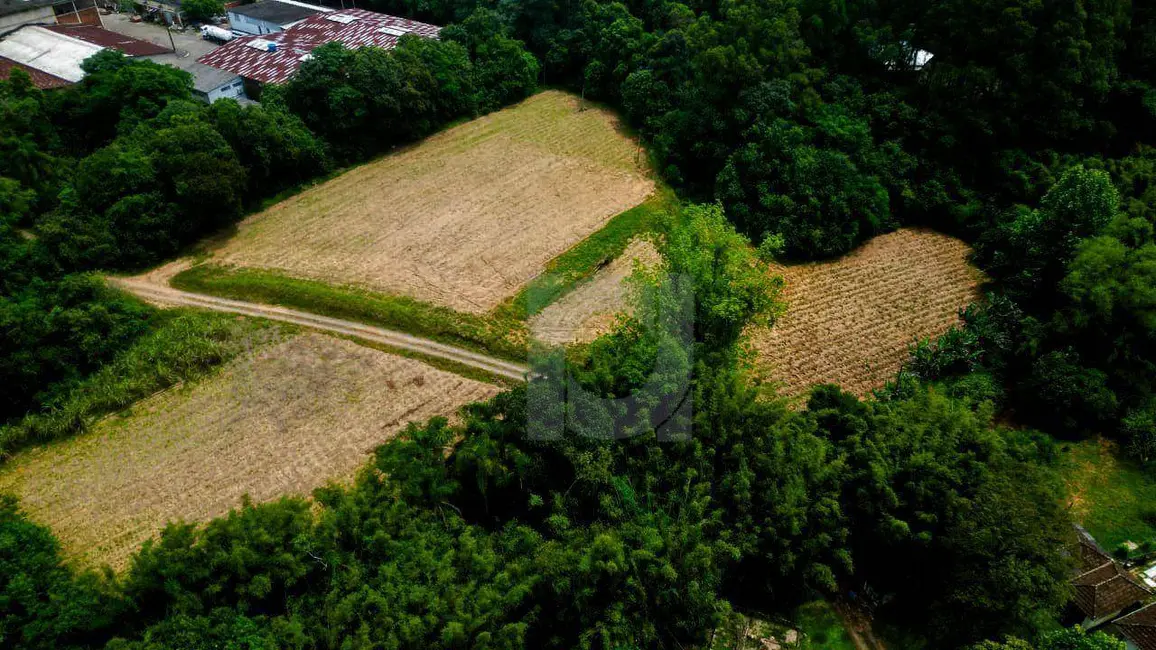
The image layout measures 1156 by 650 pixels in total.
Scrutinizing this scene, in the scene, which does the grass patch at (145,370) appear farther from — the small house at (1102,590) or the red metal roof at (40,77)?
the small house at (1102,590)

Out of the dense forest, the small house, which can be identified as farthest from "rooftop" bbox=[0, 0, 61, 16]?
the small house

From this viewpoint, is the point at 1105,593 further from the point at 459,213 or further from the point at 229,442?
the point at 459,213

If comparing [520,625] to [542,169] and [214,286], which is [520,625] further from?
[542,169]

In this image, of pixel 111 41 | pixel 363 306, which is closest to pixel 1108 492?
pixel 363 306

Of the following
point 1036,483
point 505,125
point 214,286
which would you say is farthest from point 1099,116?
point 214,286

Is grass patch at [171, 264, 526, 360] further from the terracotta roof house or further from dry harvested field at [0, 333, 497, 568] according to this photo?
the terracotta roof house

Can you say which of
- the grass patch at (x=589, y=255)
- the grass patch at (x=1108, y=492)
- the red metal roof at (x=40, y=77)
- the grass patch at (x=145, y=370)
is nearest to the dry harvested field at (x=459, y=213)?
the grass patch at (x=589, y=255)
